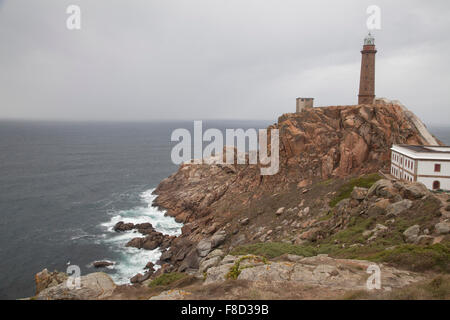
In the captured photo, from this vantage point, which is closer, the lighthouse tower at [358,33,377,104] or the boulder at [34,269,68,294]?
the boulder at [34,269,68,294]

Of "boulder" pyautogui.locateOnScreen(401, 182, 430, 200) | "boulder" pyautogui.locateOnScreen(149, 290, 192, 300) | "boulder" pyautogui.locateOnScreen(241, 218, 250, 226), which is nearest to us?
"boulder" pyautogui.locateOnScreen(149, 290, 192, 300)

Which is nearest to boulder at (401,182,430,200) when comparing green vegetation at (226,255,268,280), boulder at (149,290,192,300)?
green vegetation at (226,255,268,280)

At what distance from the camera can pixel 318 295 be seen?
1238 centimetres

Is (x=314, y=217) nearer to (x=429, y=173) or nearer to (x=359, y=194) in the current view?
(x=359, y=194)

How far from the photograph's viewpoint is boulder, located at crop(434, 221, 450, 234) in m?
18.6

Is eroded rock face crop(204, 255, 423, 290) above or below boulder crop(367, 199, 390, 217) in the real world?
below

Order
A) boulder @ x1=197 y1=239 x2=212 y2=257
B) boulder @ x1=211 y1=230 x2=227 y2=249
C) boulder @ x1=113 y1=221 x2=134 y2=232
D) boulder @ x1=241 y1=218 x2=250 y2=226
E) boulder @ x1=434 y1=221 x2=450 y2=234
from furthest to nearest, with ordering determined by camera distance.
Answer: boulder @ x1=113 y1=221 x2=134 y2=232
boulder @ x1=241 y1=218 x2=250 y2=226
boulder @ x1=211 y1=230 x2=227 y2=249
boulder @ x1=197 y1=239 x2=212 y2=257
boulder @ x1=434 y1=221 x2=450 y2=234

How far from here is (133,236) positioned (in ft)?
170

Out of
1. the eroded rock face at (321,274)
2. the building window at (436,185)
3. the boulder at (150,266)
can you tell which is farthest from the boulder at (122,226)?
the building window at (436,185)

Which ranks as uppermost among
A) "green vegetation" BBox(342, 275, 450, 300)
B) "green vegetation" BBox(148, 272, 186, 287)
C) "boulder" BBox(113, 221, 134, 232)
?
"green vegetation" BBox(342, 275, 450, 300)

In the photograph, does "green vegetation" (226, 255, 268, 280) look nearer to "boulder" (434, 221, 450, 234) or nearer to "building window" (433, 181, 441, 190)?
"boulder" (434, 221, 450, 234)

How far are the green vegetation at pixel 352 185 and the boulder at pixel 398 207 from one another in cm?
1034

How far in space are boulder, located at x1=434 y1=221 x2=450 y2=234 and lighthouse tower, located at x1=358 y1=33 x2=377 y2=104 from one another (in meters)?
39.9

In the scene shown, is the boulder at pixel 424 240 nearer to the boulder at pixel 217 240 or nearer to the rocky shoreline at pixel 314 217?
the rocky shoreline at pixel 314 217
